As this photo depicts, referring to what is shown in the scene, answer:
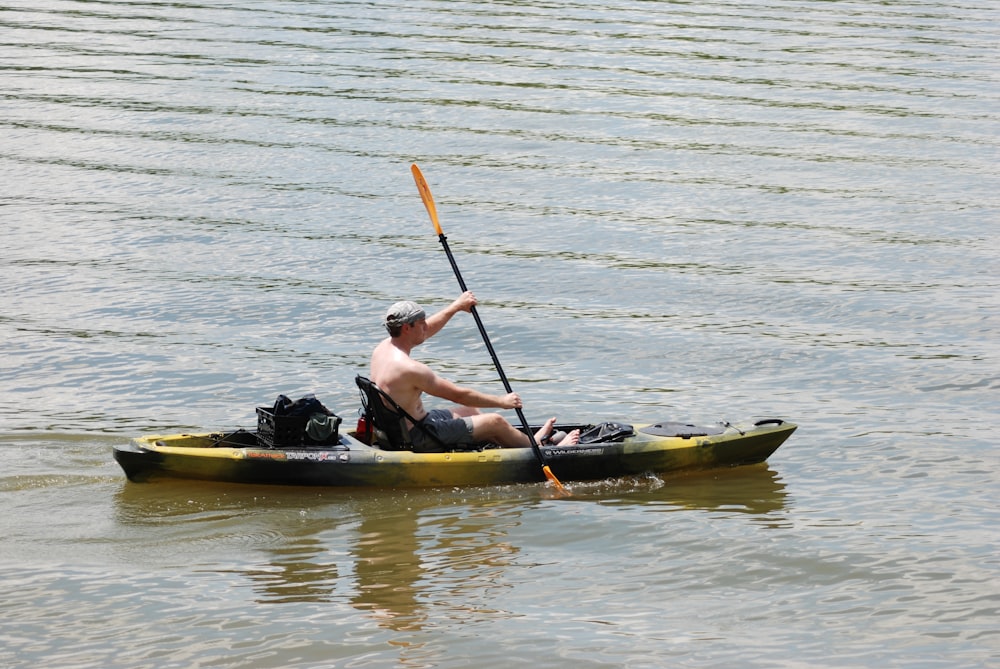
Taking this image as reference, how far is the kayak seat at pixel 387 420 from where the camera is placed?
11.1m

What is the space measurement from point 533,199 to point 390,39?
35.7 feet

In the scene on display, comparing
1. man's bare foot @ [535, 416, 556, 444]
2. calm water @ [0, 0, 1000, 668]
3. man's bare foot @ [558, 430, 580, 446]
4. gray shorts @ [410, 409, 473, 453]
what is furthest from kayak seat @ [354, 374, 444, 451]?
man's bare foot @ [558, 430, 580, 446]

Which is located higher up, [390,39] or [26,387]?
[390,39]

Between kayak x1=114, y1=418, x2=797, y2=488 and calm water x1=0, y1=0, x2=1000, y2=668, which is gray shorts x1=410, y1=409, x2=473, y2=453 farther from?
calm water x1=0, y1=0, x2=1000, y2=668

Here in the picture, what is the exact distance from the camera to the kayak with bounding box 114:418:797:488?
11.0 metres

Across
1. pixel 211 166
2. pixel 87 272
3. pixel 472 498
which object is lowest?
pixel 472 498

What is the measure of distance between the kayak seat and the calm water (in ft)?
1.47

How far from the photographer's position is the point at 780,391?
45.4ft

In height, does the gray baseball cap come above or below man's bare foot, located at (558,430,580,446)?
above

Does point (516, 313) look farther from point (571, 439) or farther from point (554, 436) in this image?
point (571, 439)

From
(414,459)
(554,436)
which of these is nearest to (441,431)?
(414,459)

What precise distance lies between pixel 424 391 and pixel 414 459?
501 mm

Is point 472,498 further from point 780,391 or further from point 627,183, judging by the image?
point 627,183

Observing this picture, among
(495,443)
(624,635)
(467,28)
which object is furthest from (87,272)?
(467,28)
